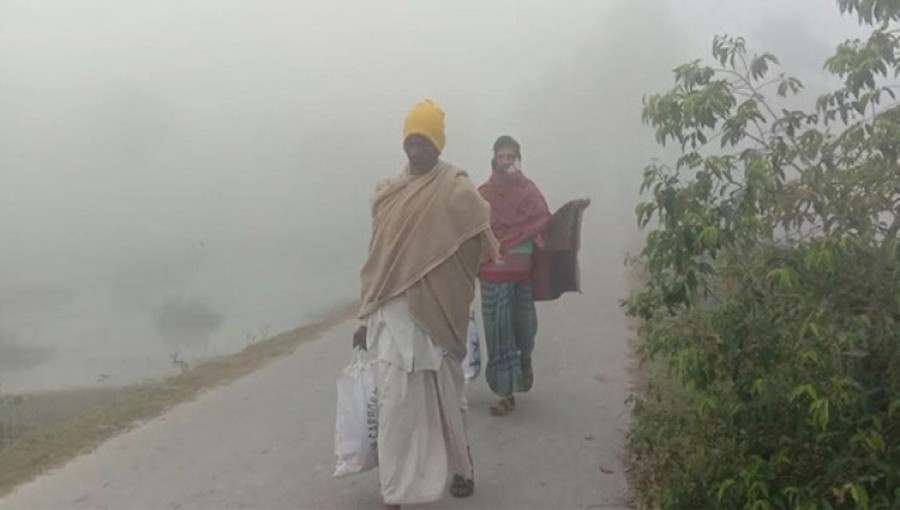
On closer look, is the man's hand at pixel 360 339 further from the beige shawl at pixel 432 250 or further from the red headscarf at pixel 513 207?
the red headscarf at pixel 513 207

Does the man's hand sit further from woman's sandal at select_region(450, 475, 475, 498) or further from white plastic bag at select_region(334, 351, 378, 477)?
woman's sandal at select_region(450, 475, 475, 498)

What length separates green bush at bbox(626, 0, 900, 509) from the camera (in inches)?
123

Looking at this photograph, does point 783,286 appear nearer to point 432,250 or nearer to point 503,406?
point 432,250

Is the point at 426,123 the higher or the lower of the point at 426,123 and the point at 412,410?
the higher

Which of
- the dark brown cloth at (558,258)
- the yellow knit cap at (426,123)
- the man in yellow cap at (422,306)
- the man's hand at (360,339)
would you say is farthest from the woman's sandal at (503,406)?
the yellow knit cap at (426,123)

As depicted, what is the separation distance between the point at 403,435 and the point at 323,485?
0.85m

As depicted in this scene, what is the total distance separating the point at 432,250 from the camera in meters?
4.13

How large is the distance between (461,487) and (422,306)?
0.90 metres

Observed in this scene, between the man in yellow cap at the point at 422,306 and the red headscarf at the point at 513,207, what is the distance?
54.0 inches

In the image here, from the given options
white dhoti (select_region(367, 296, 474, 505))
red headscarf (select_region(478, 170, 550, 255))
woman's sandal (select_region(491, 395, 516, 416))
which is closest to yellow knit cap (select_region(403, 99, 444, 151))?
white dhoti (select_region(367, 296, 474, 505))

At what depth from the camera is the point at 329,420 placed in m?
5.97

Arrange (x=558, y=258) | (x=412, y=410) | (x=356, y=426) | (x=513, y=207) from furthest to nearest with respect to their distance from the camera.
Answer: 1. (x=558, y=258)
2. (x=513, y=207)
3. (x=356, y=426)
4. (x=412, y=410)

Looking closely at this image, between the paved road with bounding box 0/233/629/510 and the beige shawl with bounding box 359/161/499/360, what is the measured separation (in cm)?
86

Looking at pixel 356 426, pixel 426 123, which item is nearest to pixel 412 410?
pixel 356 426
